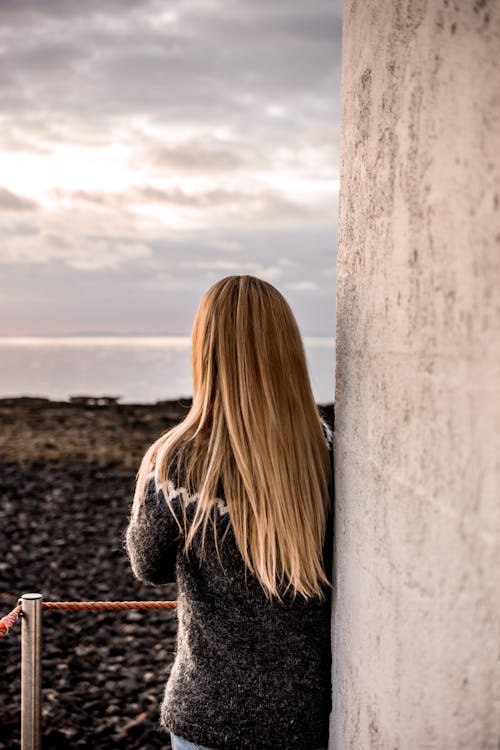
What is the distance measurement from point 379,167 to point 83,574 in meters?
7.16

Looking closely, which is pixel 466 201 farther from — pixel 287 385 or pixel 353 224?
pixel 287 385

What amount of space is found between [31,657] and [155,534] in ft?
4.19

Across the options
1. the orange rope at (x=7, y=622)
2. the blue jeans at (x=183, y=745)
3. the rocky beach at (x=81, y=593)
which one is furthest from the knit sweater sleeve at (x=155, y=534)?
the orange rope at (x=7, y=622)

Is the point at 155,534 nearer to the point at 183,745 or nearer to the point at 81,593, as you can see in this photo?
the point at 183,745

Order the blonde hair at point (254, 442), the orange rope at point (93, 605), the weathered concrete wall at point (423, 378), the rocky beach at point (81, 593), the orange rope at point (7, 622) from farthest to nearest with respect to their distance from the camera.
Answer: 1. the rocky beach at point (81, 593)
2. the orange rope at point (93, 605)
3. the orange rope at point (7, 622)
4. the blonde hair at point (254, 442)
5. the weathered concrete wall at point (423, 378)

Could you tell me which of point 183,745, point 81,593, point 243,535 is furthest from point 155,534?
point 81,593

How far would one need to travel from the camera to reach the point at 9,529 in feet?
30.2

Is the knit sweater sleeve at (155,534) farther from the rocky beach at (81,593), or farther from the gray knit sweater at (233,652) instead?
the rocky beach at (81,593)

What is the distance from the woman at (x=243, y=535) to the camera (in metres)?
1.73

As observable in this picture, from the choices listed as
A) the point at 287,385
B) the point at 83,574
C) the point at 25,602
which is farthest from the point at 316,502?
the point at 83,574

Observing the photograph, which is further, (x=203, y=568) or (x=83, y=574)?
A: (x=83, y=574)

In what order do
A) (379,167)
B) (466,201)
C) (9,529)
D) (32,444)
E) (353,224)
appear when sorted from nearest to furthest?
(466,201)
(379,167)
(353,224)
(9,529)
(32,444)

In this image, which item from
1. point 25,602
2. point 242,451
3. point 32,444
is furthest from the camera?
point 32,444

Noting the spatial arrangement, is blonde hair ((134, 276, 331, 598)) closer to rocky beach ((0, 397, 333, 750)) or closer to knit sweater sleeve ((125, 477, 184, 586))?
knit sweater sleeve ((125, 477, 184, 586))
